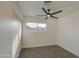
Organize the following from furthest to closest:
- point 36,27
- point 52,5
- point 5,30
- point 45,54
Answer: point 36,27 → point 45,54 → point 52,5 → point 5,30

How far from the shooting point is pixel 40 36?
25.2ft

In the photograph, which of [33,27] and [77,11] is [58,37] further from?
[77,11]

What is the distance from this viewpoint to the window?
24.6ft

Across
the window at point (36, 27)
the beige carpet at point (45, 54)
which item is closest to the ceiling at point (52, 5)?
the beige carpet at point (45, 54)

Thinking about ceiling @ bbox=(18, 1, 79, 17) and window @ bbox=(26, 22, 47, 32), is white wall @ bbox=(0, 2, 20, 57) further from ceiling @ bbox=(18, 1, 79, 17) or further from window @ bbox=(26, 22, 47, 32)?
window @ bbox=(26, 22, 47, 32)

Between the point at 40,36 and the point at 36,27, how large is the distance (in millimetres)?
737

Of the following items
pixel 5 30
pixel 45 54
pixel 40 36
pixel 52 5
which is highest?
pixel 52 5

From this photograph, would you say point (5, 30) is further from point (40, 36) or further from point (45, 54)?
point (40, 36)

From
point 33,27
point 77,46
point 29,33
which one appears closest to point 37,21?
point 33,27

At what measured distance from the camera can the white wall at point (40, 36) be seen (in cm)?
735

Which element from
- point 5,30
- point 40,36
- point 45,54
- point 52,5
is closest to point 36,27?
point 40,36

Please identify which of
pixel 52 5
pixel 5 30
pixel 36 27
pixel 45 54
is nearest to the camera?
pixel 5 30

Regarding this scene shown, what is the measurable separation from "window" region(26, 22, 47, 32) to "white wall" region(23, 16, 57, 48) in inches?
9.1

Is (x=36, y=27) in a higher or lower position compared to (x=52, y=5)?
lower
